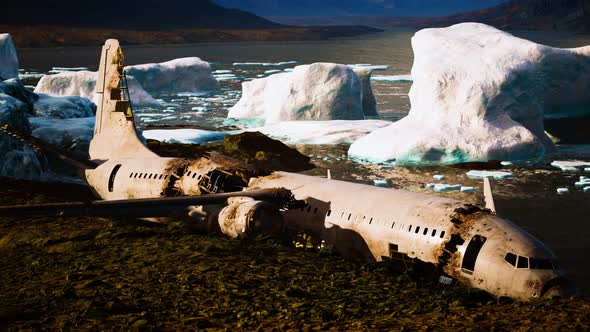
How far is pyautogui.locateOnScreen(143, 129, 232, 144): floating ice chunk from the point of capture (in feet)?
267

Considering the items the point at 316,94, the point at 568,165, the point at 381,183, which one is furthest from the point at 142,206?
the point at 316,94

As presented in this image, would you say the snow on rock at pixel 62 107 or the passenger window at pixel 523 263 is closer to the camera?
the passenger window at pixel 523 263

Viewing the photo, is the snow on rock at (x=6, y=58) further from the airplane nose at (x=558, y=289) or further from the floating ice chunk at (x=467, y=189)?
the airplane nose at (x=558, y=289)

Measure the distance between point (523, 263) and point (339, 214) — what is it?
9.59m

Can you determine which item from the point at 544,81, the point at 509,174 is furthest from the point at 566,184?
the point at 544,81

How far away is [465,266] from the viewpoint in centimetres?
2844

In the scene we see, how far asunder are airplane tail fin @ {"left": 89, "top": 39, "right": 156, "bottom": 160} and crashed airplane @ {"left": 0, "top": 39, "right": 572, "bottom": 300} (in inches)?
83.6

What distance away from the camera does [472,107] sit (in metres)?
66.4

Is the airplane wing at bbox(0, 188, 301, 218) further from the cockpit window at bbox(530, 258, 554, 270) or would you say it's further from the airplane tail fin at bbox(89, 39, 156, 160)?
the airplane tail fin at bbox(89, 39, 156, 160)

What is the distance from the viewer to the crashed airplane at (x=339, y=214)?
2723 cm

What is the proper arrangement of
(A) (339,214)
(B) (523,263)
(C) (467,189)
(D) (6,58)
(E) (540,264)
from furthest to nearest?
1. (D) (6,58)
2. (C) (467,189)
3. (A) (339,214)
4. (E) (540,264)
5. (B) (523,263)

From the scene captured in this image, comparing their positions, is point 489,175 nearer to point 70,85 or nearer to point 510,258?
point 510,258

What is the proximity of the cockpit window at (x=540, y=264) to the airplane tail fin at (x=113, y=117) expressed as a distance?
3074 cm

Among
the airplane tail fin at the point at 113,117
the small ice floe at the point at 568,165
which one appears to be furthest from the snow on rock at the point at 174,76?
the small ice floe at the point at 568,165
